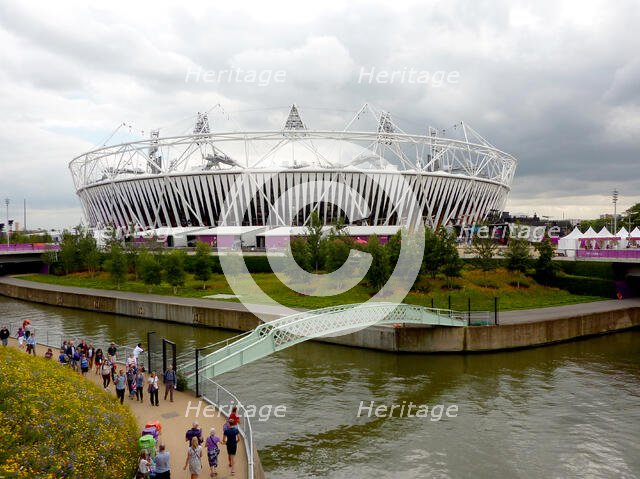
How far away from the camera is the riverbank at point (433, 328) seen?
2202cm

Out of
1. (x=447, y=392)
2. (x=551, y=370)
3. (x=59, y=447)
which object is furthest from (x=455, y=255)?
(x=59, y=447)

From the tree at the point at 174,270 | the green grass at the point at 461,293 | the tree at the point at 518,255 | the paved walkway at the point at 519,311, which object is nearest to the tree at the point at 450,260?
the green grass at the point at 461,293

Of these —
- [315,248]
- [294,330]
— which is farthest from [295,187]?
[294,330]

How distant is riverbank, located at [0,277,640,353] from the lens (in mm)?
22016

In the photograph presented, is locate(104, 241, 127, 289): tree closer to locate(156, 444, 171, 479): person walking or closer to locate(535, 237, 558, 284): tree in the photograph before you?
locate(535, 237, 558, 284): tree

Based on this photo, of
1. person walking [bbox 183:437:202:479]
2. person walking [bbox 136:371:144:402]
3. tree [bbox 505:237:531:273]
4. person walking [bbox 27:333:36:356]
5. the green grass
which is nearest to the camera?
person walking [bbox 183:437:202:479]

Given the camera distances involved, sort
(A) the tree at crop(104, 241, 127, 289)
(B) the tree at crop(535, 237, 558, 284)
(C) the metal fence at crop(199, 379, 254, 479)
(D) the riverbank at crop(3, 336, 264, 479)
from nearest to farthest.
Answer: (D) the riverbank at crop(3, 336, 264, 479) < (C) the metal fence at crop(199, 379, 254, 479) < (B) the tree at crop(535, 237, 558, 284) < (A) the tree at crop(104, 241, 127, 289)

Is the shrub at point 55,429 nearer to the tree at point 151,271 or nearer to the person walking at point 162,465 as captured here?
the person walking at point 162,465

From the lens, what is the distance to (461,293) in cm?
3027

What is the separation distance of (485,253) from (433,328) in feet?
43.3

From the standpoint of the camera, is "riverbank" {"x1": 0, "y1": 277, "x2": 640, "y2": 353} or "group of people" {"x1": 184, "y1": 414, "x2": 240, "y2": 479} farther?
"riverbank" {"x1": 0, "y1": 277, "x2": 640, "y2": 353}

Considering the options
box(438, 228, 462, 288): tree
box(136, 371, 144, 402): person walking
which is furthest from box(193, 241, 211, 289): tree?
box(136, 371, 144, 402): person walking

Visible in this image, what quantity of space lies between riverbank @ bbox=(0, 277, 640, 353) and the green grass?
1573 millimetres

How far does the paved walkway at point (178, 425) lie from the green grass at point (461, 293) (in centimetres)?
1608
